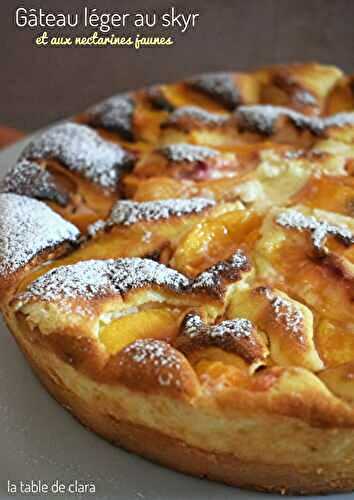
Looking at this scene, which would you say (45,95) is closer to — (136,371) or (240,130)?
(240,130)

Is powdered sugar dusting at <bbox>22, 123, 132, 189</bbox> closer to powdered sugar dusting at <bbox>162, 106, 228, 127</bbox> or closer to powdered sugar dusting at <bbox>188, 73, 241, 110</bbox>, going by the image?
powdered sugar dusting at <bbox>162, 106, 228, 127</bbox>

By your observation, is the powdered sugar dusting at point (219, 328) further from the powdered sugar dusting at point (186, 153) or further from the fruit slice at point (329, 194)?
the powdered sugar dusting at point (186, 153)

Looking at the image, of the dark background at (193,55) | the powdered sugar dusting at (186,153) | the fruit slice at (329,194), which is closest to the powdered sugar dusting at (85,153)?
the powdered sugar dusting at (186,153)

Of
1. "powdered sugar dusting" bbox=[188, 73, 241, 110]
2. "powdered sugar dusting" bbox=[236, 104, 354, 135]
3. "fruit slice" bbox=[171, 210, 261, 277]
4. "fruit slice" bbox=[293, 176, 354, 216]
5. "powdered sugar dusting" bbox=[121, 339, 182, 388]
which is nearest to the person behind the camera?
"powdered sugar dusting" bbox=[121, 339, 182, 388]

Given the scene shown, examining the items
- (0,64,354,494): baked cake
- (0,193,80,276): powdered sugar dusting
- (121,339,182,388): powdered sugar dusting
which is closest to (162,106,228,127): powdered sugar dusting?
(0,64,354,494): baked cake

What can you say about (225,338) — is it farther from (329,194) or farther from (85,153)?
(85,153)

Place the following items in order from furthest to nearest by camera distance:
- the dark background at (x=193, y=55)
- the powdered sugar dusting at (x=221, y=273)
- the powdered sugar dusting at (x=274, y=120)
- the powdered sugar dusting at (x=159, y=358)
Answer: the dark background at (x=193, y=55)
the powdered sugar dusting at (x=274, y=120)
the powdered sugar dusting at (x=221, y=273)
the powdered sugar dusting at (x=159, y=358)

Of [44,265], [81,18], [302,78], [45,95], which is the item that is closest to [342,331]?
[44,265]
